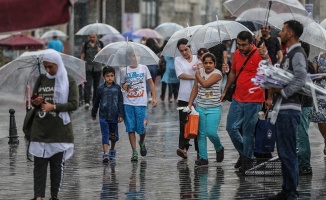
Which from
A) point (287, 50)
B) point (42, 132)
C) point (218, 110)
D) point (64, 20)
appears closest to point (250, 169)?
point (218, 110)

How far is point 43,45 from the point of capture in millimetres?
45250

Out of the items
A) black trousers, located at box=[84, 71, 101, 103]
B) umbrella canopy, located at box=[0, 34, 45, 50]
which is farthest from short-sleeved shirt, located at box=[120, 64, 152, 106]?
umbrella canopy, located at box=[0, 34, 45, 50]

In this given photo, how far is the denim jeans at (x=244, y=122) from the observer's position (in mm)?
14992

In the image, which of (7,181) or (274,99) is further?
(7,181)

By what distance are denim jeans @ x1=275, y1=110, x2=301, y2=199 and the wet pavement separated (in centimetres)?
50

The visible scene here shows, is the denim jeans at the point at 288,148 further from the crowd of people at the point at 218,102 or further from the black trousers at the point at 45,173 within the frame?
the black trousers at the point at 45,173

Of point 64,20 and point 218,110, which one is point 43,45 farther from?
point 64,20

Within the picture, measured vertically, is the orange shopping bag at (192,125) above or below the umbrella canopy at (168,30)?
below

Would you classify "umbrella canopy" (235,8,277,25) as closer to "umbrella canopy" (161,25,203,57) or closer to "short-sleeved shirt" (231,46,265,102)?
"short-sleeved shirt" (231,46,265,102)

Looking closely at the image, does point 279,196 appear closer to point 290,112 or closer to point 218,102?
point 290,112

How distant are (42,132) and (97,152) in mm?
5954

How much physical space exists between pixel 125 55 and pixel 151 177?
114 inches

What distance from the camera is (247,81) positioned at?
15.0 metres

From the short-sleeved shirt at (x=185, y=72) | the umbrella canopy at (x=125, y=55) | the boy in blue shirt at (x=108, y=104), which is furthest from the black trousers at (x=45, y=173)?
the short-sleeved shirt at (x=185, y=72)
